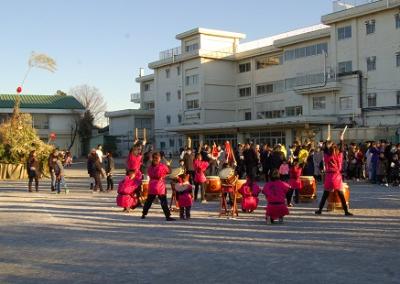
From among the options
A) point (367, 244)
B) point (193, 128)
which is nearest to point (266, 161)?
point (367, 244)

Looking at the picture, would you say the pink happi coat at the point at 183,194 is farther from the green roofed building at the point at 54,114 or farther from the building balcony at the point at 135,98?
the building balcony at the point at 135,98

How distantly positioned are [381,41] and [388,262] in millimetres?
37628

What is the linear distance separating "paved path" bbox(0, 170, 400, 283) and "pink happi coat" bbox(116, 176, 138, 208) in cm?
30

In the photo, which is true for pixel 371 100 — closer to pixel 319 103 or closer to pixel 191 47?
pixel 319 103

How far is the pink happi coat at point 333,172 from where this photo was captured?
13453 mm

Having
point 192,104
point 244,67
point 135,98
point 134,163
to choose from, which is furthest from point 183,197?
point 135,98

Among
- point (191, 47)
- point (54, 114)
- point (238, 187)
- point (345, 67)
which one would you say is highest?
point (191, 47)

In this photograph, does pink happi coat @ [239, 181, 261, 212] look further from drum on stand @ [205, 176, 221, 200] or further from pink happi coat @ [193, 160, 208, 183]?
drum on stand @ [205, 176, 221, 200]

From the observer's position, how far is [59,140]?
69750 mm

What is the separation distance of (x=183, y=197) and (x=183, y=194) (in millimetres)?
119

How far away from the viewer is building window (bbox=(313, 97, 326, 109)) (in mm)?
47584

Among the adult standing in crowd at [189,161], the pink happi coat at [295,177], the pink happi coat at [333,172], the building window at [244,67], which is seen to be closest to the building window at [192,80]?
the building window at [244,67]

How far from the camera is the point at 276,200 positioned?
12477 mm

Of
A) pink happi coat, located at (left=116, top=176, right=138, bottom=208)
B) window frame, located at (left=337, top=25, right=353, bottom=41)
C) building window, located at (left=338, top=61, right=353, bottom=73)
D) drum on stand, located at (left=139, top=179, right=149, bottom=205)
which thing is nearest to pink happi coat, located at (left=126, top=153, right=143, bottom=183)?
drum on stand, located at (left=139, top=179, right=149, bottom=205)
